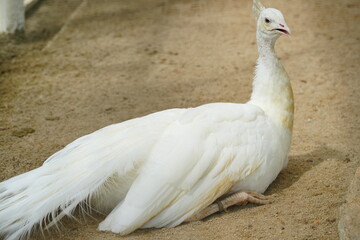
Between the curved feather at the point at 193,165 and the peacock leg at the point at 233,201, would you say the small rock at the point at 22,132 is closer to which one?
the curved feather at the point at 193,165

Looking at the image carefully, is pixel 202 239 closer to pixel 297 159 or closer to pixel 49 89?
pixel 297 159

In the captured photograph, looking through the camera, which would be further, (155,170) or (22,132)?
(22,132)

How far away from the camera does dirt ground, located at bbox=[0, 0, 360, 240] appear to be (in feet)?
11.0

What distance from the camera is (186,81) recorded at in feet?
19.1

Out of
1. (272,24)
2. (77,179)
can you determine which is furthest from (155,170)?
(272,24)

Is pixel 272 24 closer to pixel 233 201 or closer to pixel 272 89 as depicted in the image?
pixel 272 89

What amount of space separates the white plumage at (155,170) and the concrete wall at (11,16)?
13.6 feet

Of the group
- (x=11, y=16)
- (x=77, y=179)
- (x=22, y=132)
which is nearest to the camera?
(x=77, y=179)

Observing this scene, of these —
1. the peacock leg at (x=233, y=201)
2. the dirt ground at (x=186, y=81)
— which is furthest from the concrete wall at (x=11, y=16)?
the peacock leg at (x=233, y=201)

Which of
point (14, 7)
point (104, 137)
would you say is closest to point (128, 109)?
point (104, 137)

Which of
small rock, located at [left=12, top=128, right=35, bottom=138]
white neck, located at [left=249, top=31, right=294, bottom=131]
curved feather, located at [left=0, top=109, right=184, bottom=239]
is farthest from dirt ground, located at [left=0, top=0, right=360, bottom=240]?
white neck, located at [left=249, top=31, right=294, bottom=131]

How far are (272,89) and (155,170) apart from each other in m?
1.10

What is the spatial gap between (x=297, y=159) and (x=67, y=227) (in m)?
1.84

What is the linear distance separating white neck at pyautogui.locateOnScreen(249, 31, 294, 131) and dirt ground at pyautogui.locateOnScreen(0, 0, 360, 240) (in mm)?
485
